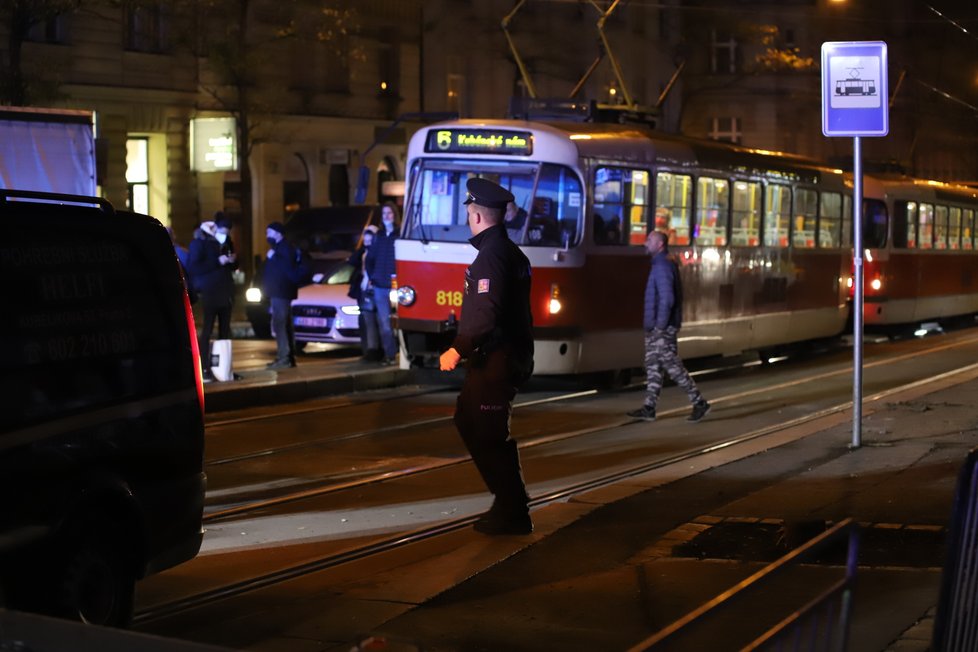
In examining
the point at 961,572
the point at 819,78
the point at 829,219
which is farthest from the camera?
the point at 819,78

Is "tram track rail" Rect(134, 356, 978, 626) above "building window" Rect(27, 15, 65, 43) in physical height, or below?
below

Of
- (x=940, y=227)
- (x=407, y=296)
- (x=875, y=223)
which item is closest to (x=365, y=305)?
(x=407, y=296)

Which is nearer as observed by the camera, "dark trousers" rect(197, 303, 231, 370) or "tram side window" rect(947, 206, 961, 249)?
"dark trousers" rect(197, 303, 231, 370)

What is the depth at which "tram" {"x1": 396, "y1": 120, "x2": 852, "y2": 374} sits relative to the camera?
17.6 metres

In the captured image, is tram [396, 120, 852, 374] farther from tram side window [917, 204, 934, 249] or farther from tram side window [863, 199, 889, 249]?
tram side window [917, 204, 934, 249]

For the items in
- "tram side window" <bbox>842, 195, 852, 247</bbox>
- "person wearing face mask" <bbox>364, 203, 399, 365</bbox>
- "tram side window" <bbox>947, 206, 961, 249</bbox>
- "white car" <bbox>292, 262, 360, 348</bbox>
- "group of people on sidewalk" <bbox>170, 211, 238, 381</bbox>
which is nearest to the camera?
"group of people on sidewalk" <bbox>170, 211, 238, 381</bbox>

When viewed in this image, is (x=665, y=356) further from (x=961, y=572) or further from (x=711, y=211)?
(x=961, y=572)

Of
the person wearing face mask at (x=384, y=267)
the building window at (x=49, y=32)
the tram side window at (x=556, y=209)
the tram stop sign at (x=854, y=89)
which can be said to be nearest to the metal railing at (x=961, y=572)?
the tram stop sign at (x=854, y=89)

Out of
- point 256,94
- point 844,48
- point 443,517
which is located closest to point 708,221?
point 844,48

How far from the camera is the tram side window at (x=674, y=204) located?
19266 millimetres

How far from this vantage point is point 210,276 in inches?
706

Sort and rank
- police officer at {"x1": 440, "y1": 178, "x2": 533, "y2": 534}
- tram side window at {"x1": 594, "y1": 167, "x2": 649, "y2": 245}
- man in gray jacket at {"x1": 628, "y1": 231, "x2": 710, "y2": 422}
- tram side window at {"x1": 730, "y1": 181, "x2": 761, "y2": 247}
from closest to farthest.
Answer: police officer at {"x1": 440, "y1": 178, "x2": 533, "y2": 534} → man in gray jacket at {"x1": 628, "y1": 231, "x2": 710, "y2": 422} → tram side window at {"x1": 594, "y1": 167, "x2": 649, "y2": 245} → tram side window at {"x1": 730, "y1": 181, "x2": 761, "y2": 247}

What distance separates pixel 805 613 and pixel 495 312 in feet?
15.2

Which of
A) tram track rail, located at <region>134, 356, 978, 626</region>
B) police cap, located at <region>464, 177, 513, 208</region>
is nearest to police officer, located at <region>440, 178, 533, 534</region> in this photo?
police cap, located at <region>464, 177, 513, 208</region>
